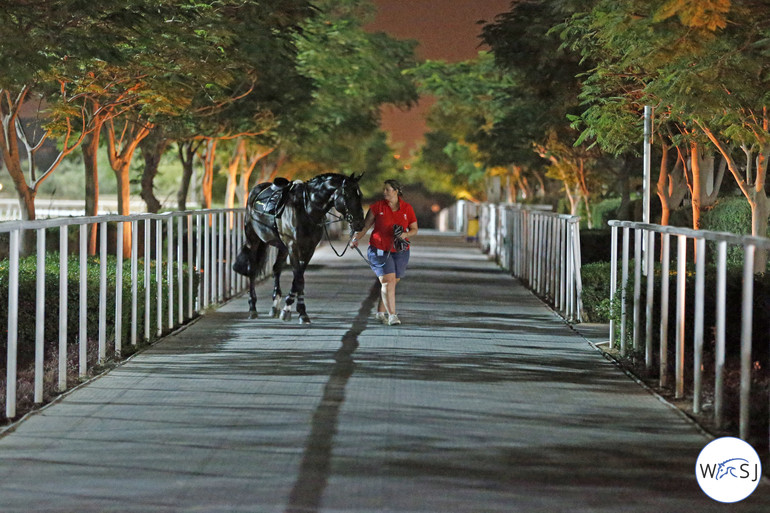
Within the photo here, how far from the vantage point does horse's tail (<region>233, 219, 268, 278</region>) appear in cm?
1727

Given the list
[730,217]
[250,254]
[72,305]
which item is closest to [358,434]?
[72,305]

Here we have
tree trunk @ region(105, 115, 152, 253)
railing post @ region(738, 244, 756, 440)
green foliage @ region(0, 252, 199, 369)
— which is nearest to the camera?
railing post @ region(738, 244, 756, 440)

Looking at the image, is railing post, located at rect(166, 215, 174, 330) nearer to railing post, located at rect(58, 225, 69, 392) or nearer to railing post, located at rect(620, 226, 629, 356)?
railing post, located at rect(58, 225, 69, 392)

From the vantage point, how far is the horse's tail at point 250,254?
56.6 feet

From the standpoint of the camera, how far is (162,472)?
715cm

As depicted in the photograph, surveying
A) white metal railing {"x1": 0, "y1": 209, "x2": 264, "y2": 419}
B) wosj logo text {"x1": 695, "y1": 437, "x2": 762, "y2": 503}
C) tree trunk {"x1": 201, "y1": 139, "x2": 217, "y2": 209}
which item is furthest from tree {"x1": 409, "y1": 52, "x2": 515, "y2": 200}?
wosj logo text {"x1": 695, "y1": 437, "x2": 762, "y2": 503}

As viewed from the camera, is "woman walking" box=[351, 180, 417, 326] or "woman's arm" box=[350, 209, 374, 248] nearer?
"woman's arm" box=[350, 209, 374, 248]

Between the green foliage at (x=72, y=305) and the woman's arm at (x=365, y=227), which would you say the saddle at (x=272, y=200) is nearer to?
the woman's arm at (x=365, y=227)

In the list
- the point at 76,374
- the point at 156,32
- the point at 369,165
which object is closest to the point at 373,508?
the point at 76,374

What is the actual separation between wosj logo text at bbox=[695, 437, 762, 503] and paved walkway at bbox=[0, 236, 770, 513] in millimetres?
68

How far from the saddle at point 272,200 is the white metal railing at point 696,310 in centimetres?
437

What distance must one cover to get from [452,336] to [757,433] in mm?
5957

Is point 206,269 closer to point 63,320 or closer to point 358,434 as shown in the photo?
point 63,320

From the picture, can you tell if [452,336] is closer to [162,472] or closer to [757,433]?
[757,433]
